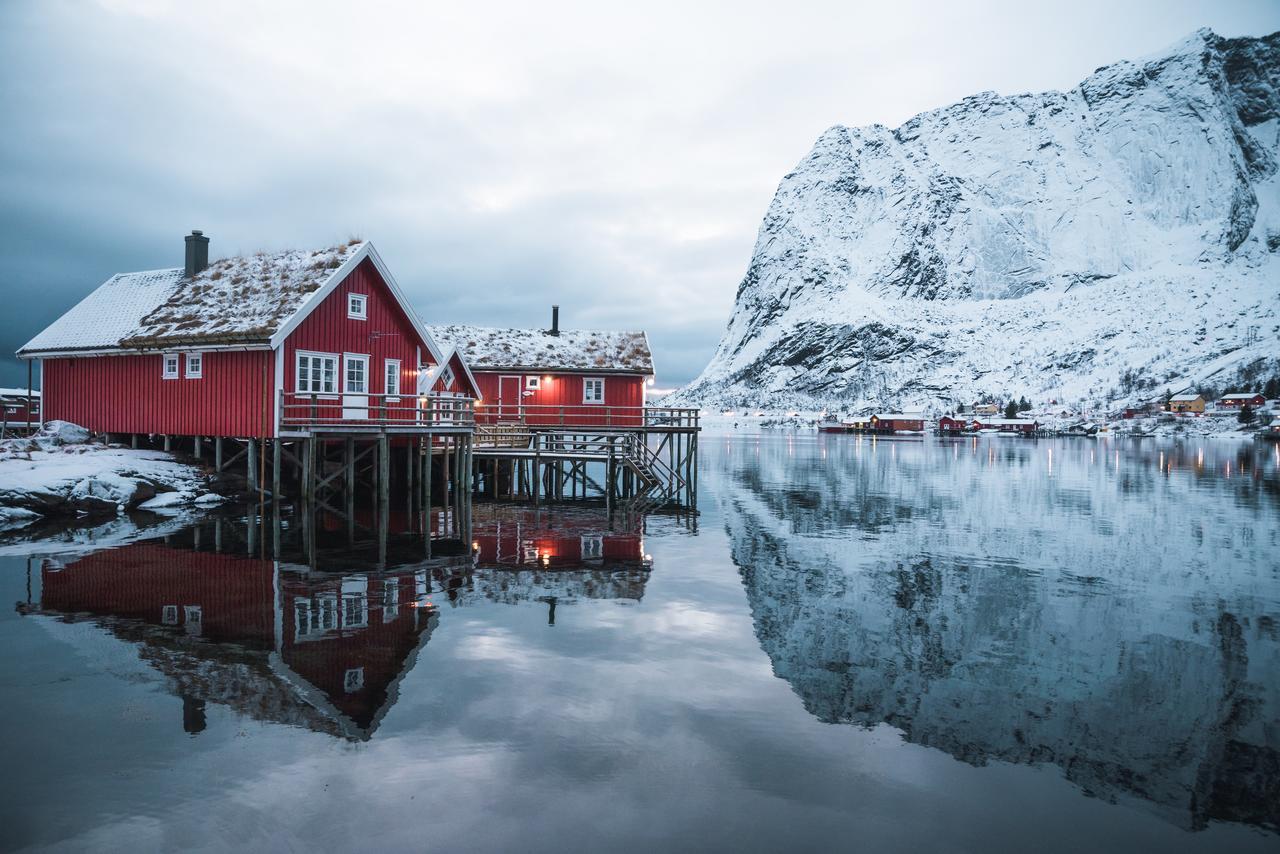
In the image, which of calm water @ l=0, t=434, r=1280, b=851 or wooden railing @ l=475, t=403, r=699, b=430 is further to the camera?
wooden railing @ l=475, t=403, r=699, b=430

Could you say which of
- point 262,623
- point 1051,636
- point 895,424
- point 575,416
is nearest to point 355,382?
point 575,416

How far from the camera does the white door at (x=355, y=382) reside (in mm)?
28922

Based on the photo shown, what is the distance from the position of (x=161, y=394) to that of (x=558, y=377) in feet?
61.9

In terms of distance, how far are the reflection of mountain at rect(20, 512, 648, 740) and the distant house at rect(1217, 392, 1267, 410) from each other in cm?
17966

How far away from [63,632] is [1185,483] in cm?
5507

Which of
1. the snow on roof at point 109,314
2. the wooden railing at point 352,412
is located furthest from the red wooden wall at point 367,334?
the snow on roof at point 109,314

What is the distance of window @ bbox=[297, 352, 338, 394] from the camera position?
28.1 metres

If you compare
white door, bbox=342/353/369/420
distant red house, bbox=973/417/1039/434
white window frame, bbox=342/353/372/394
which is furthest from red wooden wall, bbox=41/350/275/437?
distant red house, bbox=973/417/1039/434

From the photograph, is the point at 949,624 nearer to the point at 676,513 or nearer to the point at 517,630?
the point at 517,630

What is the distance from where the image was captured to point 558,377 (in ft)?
144

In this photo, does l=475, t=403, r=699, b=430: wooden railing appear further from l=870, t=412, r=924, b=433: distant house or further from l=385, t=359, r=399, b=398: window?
l=870, t=412, r=924, b=433: distant house

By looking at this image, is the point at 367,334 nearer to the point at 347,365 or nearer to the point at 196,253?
the point at 347,365

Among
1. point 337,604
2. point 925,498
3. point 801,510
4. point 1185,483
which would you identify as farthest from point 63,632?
point 1185,483

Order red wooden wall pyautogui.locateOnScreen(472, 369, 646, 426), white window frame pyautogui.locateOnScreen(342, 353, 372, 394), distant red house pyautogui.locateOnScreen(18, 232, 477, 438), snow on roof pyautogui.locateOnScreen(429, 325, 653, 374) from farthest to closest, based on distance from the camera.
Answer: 1. snow on roof pyautogui.locateOnScreen(429, 325, 653, 374)
2. red wooden wall pyautogui.locateOnScreen(472, 369, 646, 426)
3. white window frame pyautogui.locateOnScreen(342, 353, 372, 394)
4. distant red house pyautogui.locateOnScreen(18, 232, 477, 438)
